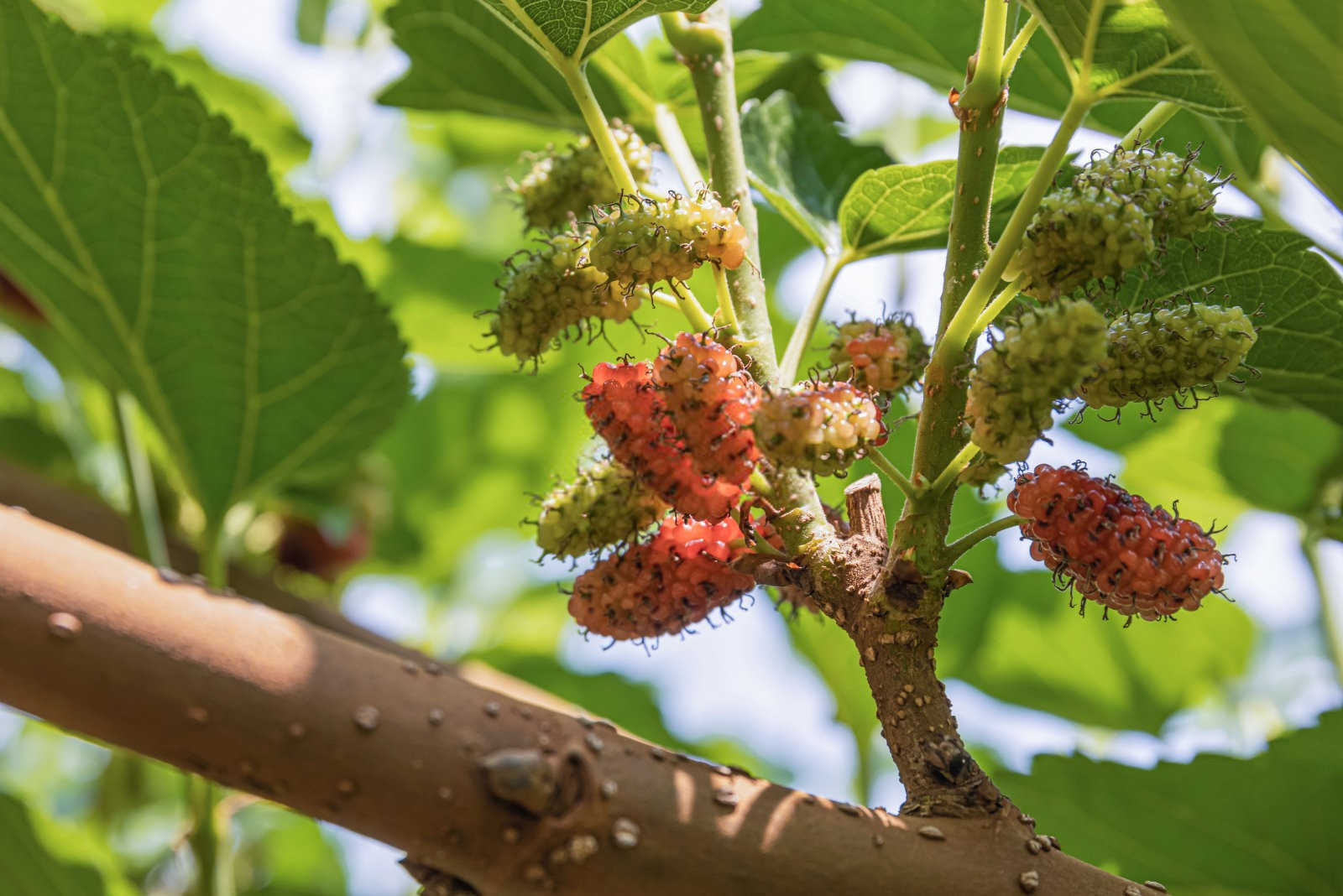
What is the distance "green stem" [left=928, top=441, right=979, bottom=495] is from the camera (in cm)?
69

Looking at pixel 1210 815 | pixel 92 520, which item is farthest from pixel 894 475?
pixel 92 520

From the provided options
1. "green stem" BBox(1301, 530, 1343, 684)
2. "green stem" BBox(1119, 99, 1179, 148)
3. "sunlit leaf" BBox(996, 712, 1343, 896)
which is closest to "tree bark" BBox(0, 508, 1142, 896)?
"green stem" BBox(1119, 99, 1179, 148)

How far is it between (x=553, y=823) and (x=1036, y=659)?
1167mm

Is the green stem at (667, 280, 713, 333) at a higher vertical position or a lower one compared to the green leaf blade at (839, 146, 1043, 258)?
lower

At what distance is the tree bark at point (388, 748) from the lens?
1.81ft

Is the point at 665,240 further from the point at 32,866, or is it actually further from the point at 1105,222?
the point at 32,866

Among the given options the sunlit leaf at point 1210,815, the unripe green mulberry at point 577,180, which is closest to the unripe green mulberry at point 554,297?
the unripe green mulberry at point 577,180

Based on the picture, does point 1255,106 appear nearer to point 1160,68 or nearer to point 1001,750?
point 1160,68

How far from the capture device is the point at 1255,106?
0.55 metres

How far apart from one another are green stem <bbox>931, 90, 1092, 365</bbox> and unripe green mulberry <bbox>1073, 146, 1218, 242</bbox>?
0.09ft

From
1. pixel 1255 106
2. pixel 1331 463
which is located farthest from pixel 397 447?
pixel 1255 106

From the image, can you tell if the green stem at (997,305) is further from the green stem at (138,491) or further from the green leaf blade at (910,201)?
the green stem at (138,491)

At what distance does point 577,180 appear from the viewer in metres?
0.93

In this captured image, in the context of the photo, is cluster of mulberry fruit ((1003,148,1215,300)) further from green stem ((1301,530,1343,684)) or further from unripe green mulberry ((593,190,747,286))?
green stem ((1301,530,1343,684))
